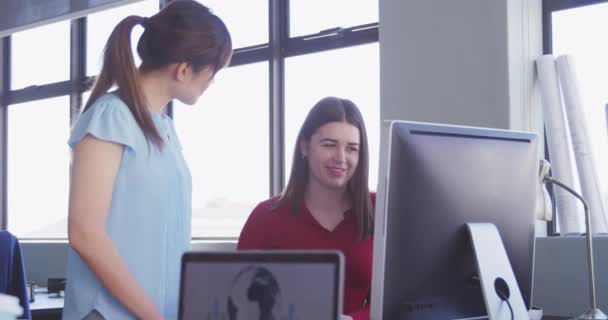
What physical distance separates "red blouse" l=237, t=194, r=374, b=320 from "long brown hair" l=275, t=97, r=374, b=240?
0.09 feet

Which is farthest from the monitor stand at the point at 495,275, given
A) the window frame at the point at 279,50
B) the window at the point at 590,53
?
the window frame at the point at 279,50

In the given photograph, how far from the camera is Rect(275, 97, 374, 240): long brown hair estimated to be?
1.94 meters

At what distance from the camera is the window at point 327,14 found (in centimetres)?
368

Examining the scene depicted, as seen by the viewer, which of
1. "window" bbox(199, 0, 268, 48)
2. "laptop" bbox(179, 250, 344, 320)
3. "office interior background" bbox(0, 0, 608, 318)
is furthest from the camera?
"window" bbox(199, 0, 268, 48)

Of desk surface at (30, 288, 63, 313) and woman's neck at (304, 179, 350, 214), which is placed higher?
woman's neck at (304, 179, 350, 214)

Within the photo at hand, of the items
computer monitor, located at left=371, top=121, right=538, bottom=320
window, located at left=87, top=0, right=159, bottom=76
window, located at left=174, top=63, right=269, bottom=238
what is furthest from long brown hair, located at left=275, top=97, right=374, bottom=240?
window, located at left=87, top=0, right=159, bottom=76

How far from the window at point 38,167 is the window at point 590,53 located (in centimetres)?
340

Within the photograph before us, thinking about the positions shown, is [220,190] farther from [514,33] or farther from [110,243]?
[110,243]

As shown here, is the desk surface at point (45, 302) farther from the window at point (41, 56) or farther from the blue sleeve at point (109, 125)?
the window at point (41, 56)

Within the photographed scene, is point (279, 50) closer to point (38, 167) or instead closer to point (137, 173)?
point (38, 167)

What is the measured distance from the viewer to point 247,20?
13.6 ft

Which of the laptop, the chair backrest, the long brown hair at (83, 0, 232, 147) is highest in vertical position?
the long brown hair at (83, 0, 232, 147)

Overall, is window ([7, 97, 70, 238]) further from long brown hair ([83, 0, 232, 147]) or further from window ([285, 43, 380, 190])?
long brown hair ([83, 0, 232, 147])

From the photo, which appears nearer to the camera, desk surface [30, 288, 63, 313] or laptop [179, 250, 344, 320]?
laptop [179, 250, 344, 320]
